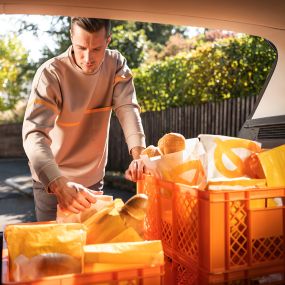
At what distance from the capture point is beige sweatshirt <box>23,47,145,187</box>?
2.00 m

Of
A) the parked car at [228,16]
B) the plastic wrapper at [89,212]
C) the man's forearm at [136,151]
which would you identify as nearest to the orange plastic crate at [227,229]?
the plastic wrapper at [89,212]

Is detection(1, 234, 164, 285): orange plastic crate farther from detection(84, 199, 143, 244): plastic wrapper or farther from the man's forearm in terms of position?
the man's forearm

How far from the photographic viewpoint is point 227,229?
4.24 ft

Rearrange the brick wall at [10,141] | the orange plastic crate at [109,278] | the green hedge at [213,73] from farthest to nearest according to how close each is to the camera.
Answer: the brick wall at [10,141] → the green hedge at [213,73] → the orange plastic crate at [109,278]

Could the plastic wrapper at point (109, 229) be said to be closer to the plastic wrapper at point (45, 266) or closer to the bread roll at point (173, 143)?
the plastic wrapper at point (45, 266)

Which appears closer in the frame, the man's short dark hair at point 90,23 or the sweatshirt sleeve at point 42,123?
the sweatshirt sleeve at point 42,123

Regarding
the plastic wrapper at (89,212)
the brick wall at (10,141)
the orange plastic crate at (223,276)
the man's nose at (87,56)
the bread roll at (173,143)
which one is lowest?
the orange plastic crate at (223,276)

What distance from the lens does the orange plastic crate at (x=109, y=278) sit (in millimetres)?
1073

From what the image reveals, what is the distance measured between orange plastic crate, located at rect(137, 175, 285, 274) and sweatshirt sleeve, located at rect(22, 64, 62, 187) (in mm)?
539

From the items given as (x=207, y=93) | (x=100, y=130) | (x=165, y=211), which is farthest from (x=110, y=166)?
(x=165, y=211)

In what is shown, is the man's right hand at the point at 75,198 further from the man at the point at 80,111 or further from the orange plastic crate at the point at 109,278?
the orange plastic crate at the point at 109,278

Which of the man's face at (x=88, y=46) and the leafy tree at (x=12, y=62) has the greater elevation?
the leafy tree at (x=12, y=62)

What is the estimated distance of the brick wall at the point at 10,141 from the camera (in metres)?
21.5

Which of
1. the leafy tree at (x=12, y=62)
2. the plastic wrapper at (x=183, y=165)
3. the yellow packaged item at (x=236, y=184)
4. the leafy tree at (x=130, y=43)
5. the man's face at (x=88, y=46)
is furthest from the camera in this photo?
the leafy tree at (x=12, y=62)
